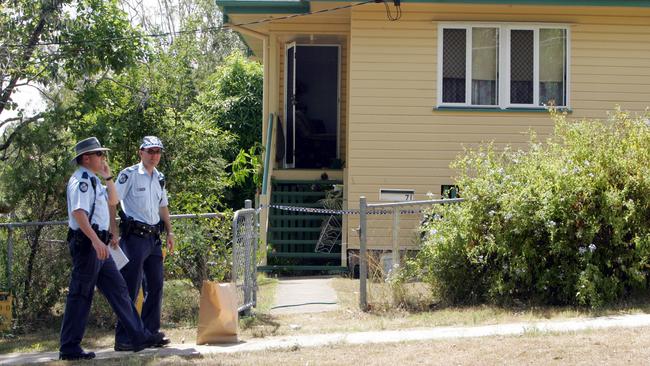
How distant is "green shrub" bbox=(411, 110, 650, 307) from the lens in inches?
402

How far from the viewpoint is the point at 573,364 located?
296 inches

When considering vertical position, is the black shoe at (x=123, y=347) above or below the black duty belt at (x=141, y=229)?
below

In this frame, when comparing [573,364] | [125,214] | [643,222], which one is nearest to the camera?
[573,364]

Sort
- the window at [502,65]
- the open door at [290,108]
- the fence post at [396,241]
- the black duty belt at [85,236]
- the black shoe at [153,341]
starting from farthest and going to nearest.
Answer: the open door at [290,108]
the window at [502,65]
the fence post at [396,241]
the black shoe at [153,341]
the black duty belt at [85,236]

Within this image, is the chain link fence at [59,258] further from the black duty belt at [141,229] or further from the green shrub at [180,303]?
the black duty belt at [141,229]

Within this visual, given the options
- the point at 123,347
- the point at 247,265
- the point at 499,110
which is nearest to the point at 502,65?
the point at 499,110

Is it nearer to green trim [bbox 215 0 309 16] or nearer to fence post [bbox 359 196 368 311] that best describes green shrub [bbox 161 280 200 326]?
fence post [bbox 359 196 368 311]

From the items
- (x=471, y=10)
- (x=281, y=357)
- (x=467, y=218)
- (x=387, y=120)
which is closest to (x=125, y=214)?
(x=281, y=357)

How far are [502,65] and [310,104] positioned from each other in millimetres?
3924

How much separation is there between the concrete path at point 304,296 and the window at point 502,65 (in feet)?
11.5

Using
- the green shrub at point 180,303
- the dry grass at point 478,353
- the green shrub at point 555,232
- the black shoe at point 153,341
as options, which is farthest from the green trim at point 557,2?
the black shoe at point 153,341

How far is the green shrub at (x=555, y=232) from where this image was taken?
402 inches

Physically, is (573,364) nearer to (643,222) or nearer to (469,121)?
(643,222)

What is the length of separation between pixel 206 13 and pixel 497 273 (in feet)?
112
